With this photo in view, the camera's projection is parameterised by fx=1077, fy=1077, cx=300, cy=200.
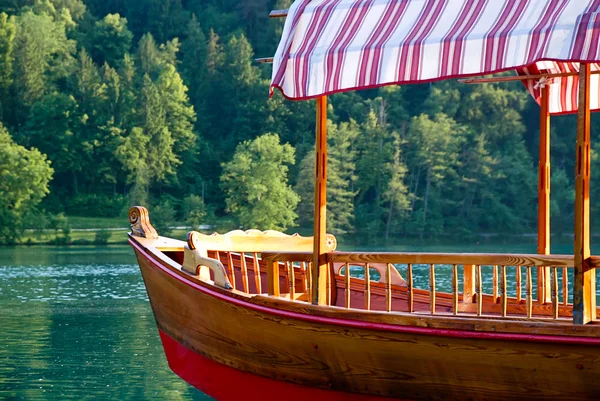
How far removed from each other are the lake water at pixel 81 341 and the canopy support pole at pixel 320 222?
3425 mm

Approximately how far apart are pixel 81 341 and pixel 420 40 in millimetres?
10187

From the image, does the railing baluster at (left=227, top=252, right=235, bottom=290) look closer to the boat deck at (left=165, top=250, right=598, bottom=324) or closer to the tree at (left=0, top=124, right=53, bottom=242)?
the boat deck at (left=165, top=250, right=598, bottom=324)

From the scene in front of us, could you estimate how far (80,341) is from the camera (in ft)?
53.0

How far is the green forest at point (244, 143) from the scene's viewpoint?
65312 millimetres

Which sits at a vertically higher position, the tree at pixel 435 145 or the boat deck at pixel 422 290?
the tree at pixel 435 145

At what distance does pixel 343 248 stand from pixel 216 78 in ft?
72.9

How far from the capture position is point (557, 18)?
7.04 m

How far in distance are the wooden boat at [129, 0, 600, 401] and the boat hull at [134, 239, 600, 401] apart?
11 millimetres

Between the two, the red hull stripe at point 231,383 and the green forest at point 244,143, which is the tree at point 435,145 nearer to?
the green forest at point 244,143

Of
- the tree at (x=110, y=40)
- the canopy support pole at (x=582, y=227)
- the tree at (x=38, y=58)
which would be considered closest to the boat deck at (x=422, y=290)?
the canopy support pole at (x=582, y=227)

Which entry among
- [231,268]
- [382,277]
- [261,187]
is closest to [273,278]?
[231,268]

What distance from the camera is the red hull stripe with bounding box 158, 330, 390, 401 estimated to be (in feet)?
28.7

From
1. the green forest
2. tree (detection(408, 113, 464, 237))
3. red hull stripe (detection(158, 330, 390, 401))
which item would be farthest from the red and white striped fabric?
tree (detection(408, 113, 464, 237))

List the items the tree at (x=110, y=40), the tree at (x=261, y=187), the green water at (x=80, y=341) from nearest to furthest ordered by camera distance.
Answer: the green water at (x=80, y=341), the tree at (x=261, y=187), the tree at (x=110, y=40)
